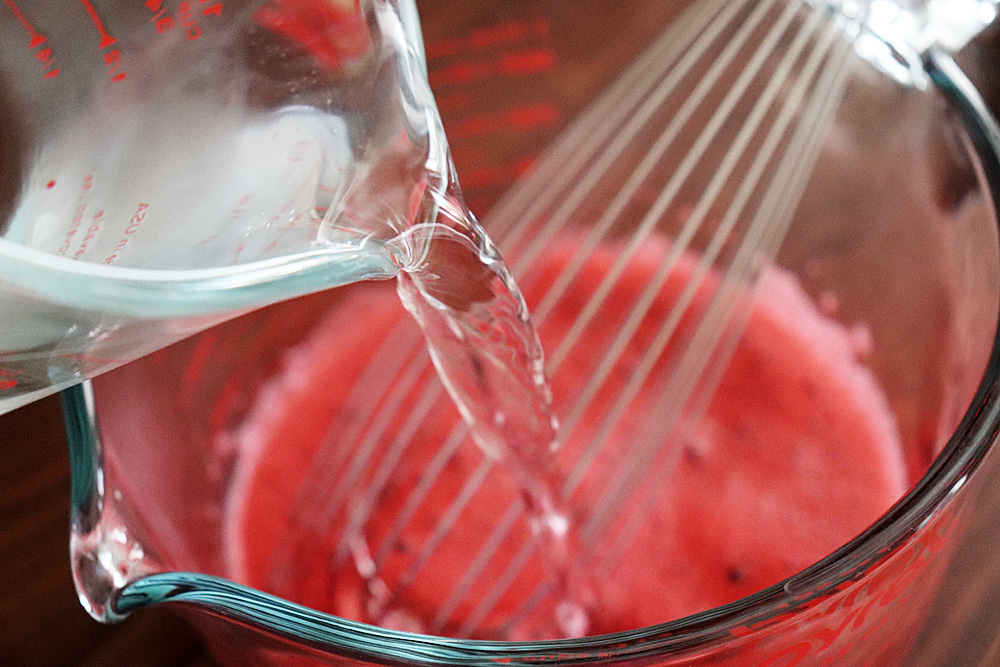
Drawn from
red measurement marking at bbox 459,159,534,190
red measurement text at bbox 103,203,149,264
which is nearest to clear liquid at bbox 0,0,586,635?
red measurement text at bbox 103,203,149,264

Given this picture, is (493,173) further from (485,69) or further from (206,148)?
(206,148)

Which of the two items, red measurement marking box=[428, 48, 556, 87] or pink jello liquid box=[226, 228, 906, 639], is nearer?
pink jello liquid box=[226, 228, 906, 639]

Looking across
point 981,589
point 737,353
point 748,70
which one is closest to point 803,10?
point 748,70

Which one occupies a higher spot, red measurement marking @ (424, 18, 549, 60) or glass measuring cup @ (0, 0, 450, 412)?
glass measuring cup @ (0, 0, 450, 412)

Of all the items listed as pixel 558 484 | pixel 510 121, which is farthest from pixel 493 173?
pixel 558 484

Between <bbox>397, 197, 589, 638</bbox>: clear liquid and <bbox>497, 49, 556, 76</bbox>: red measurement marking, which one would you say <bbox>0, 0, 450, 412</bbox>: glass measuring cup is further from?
<bbox>497, 49, 556, 76</bbox>: red measurement marking

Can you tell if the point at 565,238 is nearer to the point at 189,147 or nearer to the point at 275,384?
the point at 275,384
